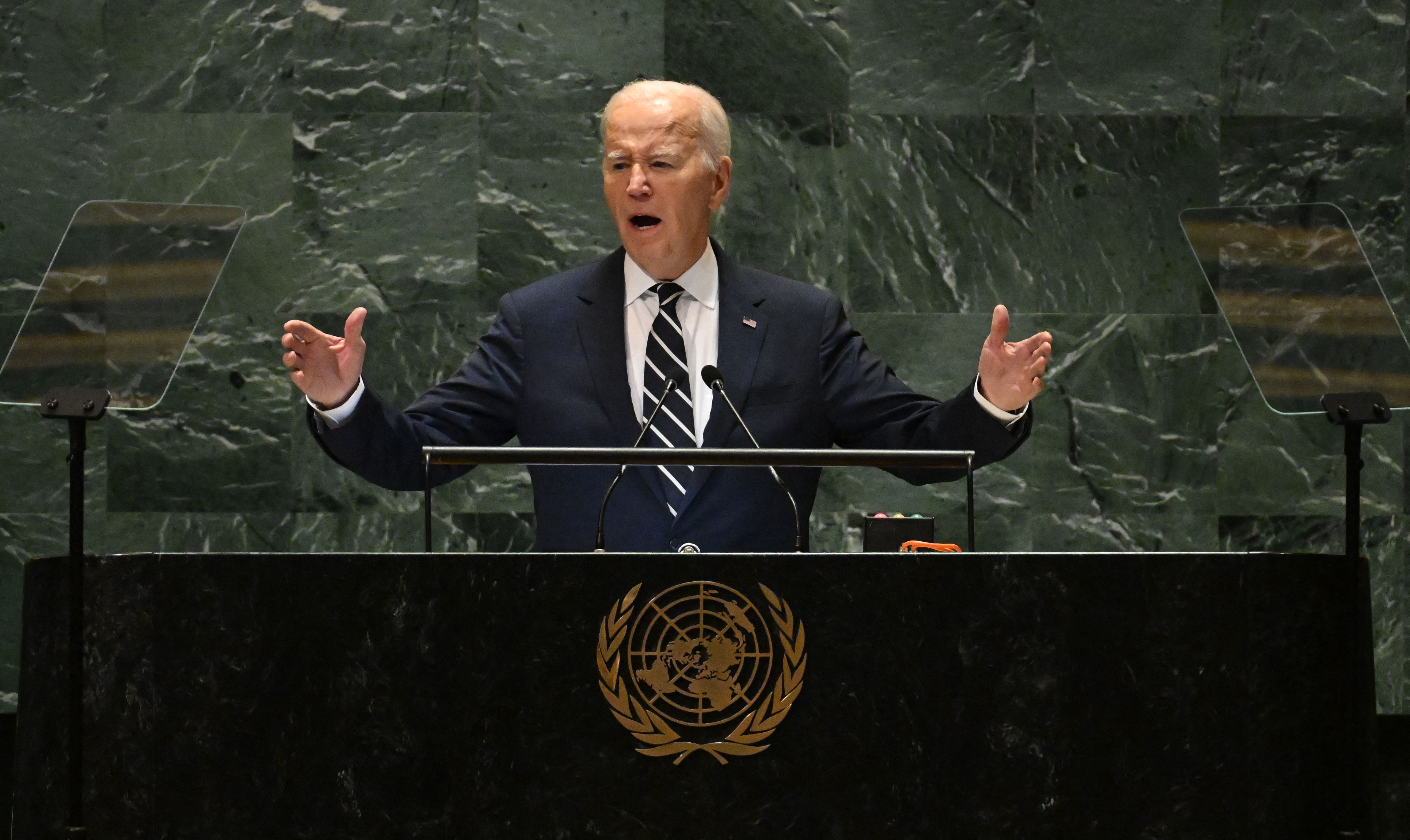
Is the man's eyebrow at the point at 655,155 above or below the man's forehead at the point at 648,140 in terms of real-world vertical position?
below

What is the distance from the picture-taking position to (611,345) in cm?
276

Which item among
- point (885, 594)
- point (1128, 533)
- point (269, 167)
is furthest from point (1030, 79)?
point (885, 594)

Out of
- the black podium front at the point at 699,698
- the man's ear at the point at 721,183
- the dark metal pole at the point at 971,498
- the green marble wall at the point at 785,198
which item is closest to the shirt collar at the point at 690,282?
the man's ear at the point at 721,183

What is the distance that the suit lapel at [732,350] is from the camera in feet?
8.73

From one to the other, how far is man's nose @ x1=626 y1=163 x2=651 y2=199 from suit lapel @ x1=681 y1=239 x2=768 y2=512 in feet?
0.79

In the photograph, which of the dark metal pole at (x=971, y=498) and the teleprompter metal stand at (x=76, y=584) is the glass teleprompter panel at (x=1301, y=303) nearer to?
the dark metal pole at (x=971, y=498)

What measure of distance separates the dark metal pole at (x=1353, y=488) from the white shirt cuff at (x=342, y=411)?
1.52m

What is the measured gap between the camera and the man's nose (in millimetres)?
2766

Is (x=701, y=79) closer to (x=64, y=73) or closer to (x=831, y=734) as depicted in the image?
(x=64, y=73)

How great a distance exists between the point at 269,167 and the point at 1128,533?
279 cm

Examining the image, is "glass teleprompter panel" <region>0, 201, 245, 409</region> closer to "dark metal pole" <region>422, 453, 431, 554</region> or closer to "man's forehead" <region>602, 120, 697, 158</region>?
"dark metal pole" <region>422, 453, 431, 554</region>

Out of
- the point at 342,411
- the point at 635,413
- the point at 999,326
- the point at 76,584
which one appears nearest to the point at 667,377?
the point at 635,413

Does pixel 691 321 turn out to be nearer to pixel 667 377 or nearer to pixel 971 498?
pixel 667 377

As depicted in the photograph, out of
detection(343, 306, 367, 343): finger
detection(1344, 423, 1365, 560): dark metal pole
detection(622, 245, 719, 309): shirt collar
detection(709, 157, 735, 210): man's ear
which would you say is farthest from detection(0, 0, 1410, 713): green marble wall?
detection(1344, 423, 1365, 560): dark metal pole
